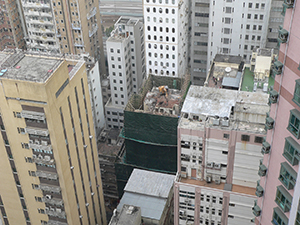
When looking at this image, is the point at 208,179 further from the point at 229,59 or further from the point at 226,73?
the point at 229,59

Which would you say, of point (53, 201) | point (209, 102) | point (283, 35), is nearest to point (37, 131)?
point (53, 201)

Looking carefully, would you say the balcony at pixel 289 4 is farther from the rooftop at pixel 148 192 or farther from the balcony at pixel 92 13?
the balcony at pixel 92 13

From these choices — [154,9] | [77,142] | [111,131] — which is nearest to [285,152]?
[77,142]

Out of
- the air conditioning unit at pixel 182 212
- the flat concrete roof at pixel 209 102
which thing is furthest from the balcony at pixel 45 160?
the air conditioning unit at pixel 182 212

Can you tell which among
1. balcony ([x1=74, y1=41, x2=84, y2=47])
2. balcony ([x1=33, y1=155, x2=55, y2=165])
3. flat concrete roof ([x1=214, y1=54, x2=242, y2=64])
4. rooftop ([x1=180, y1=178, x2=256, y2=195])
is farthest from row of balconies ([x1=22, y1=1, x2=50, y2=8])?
rooftop ([x1=180, y1=178, x2=256, y2=195])

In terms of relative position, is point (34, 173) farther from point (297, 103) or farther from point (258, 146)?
point (297, 103)

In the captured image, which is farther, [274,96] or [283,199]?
[283,199]
